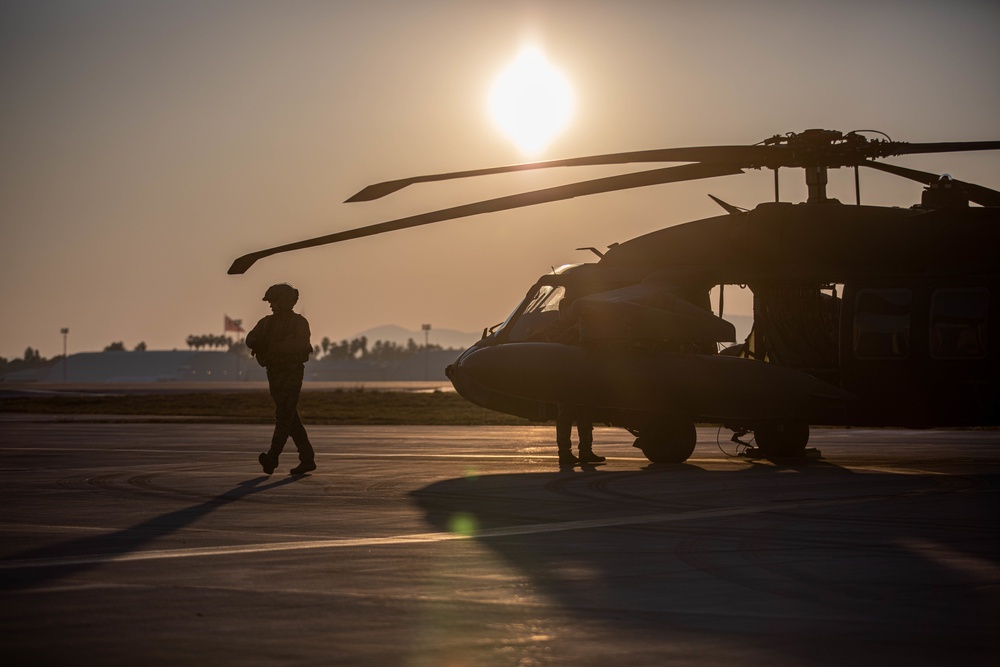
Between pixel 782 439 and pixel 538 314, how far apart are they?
175 inches

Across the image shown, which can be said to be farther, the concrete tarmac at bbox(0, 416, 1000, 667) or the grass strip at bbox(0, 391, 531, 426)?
the grass strip at bbox(0, 391, 531, 426)

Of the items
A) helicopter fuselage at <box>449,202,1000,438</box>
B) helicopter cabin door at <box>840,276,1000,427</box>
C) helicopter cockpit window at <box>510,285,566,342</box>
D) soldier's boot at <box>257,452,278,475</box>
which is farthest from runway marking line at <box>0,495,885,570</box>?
helicopter cockpit window at <box>510,285,566,342</box>

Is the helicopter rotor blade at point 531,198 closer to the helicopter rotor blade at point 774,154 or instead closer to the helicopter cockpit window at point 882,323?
the helicopter rotor blade at point 774,154

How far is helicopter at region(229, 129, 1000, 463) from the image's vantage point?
16656 millimetres

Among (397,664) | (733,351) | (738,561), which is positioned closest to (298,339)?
(733,351)

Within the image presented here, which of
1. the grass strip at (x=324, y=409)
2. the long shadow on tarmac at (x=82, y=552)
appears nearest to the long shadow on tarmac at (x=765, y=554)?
the long shadow on tarmac at (x=82, y=552)

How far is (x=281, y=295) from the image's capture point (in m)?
16.7

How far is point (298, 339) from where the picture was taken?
16531 millimetres

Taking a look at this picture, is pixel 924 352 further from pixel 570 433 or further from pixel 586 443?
pixel 570 433

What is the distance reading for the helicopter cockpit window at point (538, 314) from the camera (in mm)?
18656

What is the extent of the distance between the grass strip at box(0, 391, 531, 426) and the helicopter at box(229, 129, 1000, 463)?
1751cm

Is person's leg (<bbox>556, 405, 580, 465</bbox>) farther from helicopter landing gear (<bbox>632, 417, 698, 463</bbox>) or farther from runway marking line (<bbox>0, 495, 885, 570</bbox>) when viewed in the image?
runway marking line (<bbox>0, 495, 885, 570</bbox>)

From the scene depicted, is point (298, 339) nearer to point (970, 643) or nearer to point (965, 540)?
point (965, 540)

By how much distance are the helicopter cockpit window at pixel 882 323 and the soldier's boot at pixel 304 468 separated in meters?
8.24
